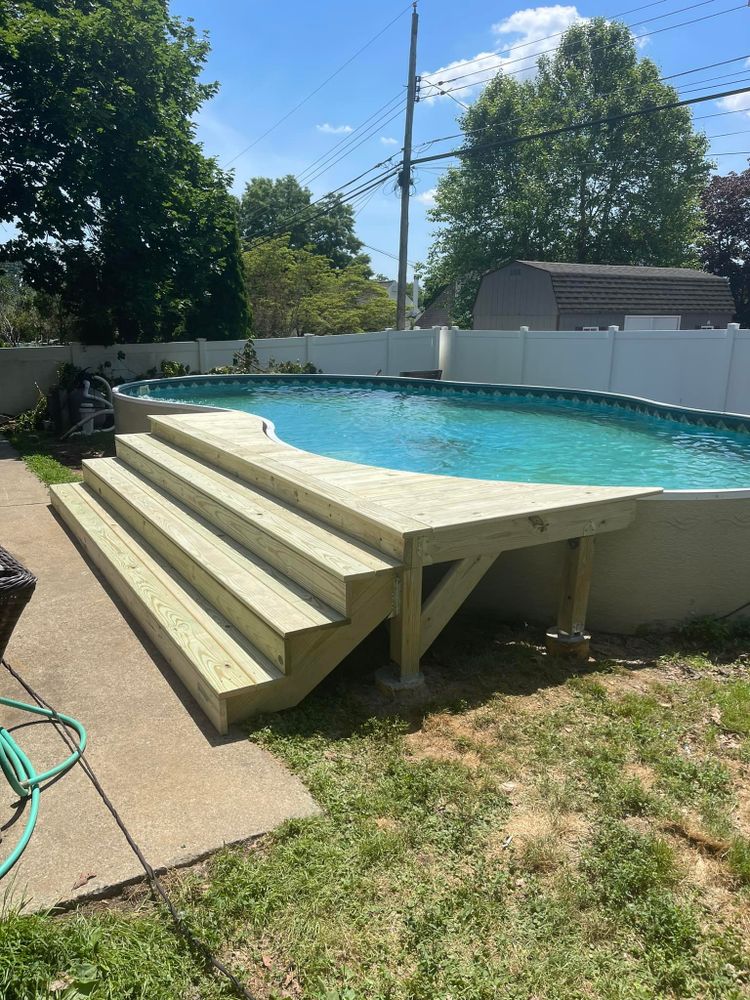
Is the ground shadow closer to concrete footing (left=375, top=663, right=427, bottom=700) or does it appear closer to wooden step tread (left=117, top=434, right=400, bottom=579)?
concrete footing (left=375, top=663, right=427, bottom=700)

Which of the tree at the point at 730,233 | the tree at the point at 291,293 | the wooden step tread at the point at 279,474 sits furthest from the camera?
the tree at the point at 730,233

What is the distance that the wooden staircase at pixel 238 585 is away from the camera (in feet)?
10.2

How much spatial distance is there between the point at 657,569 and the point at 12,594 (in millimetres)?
3630

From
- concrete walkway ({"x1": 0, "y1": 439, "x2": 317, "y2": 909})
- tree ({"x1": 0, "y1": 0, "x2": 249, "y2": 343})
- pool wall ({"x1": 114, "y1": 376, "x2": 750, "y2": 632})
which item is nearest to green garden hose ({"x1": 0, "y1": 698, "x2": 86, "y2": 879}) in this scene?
concrete walkway ({"x1": 0, "y1": 439, "x2": 317, "y2": 909})

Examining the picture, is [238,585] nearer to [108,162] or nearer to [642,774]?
[642,774]

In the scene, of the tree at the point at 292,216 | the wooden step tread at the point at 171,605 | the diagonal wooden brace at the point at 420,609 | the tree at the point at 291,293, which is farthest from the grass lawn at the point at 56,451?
the tree at the point at 292,216

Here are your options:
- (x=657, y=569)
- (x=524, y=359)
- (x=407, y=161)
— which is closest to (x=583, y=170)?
(x=407, y=161)

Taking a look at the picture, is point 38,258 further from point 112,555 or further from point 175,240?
point 112,555

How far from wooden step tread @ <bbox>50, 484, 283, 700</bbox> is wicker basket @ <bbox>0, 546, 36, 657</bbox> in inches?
37.3

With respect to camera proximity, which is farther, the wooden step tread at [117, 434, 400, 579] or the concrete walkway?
the wooden step tread at [117, 434, 400, 579]

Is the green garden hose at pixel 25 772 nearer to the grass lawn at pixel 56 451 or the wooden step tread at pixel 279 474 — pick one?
the wooden step tread at pixel 279 474

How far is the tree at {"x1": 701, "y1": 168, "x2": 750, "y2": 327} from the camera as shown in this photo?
31234mm

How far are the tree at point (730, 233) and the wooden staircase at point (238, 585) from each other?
32.2 metres

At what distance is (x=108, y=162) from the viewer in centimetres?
1101
